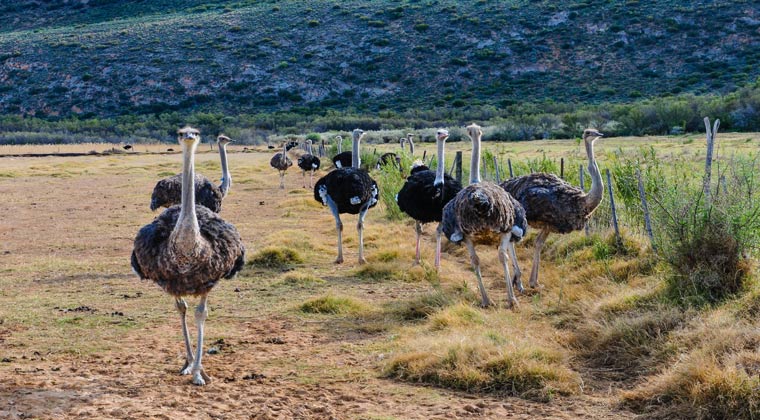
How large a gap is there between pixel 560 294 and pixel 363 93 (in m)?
40.8

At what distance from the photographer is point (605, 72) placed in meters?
44.4

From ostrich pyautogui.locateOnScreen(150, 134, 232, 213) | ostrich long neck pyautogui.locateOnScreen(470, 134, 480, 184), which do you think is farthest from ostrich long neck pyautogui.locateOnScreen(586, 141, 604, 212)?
ostrich pyautogui.locateOnScreen(150, 134, 232, 213)

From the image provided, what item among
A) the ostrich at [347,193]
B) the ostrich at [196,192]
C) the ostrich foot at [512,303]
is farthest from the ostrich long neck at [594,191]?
the ostrich at [196,192]

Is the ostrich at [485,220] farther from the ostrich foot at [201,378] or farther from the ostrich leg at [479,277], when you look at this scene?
the ostrich foot at [201,378]

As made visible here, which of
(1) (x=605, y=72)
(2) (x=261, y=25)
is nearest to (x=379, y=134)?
(1) (x=605, y=72)

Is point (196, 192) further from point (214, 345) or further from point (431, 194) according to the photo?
point (214, 345)

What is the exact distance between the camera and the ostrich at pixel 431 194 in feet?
30.8

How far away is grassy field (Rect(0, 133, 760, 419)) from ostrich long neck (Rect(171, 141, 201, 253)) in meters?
0.99

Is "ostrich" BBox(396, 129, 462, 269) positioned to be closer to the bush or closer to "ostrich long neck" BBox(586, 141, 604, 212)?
"ostrich long neck" BBox(586, 141, 604, 212)

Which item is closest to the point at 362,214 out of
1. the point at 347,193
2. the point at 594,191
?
the point at 347,193

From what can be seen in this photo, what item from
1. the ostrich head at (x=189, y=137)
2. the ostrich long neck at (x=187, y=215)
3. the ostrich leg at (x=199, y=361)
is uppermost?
the ostrich head at (x=189, y=137)

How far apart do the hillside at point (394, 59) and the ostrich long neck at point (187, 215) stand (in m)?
37.7

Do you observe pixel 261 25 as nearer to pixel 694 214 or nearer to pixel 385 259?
pixel 385 259

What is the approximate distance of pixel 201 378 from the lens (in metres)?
5.79
